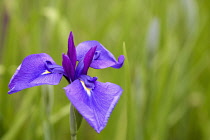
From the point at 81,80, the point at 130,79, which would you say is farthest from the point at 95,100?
the point at 130,79

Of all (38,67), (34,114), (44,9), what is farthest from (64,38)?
(38,67)

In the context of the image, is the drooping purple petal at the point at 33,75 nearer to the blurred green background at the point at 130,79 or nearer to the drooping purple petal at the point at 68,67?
the drooping purple petal at the point at 68,67

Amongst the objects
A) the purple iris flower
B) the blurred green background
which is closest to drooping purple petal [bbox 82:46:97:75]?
the purple iris flower

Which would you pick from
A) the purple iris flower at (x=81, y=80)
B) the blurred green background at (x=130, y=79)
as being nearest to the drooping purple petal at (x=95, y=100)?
the purple iris flower at (x=81, y=80)

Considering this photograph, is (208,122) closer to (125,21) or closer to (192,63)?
(192,63)

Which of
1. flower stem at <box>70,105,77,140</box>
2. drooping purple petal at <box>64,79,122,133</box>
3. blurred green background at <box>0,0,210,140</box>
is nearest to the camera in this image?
drooping purple petal at <box>64,79,122,133</box>

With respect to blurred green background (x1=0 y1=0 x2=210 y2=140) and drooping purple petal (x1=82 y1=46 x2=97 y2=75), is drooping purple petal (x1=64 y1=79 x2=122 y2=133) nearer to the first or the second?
drooping purple petal (x1=82 y1=46 x2=97 y2=75)
